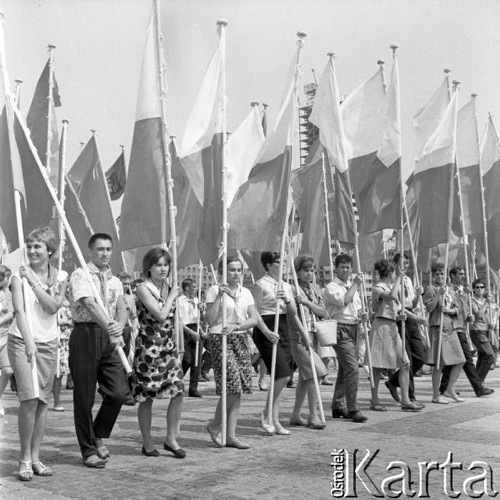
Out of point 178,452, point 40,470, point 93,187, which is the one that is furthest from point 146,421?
point 93,187

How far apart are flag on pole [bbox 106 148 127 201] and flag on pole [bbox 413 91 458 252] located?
7580 millimetres

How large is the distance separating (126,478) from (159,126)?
3731 mm

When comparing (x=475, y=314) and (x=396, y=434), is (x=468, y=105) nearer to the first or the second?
(x=475, y=314)

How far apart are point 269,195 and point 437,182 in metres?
4.34

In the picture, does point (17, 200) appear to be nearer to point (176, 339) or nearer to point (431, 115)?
point (176, 339)

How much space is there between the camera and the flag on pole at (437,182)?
11242 mm

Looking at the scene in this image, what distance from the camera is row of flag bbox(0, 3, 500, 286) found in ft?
24.1

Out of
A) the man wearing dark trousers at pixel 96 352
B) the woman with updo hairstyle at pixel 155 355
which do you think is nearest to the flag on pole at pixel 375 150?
the woman with updo hairstyle at pixel 155 355

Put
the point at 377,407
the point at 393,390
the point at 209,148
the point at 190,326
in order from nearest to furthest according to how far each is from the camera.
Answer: the point at 209,148, the point at 377,407, the point at 393,390, the point at 190,326

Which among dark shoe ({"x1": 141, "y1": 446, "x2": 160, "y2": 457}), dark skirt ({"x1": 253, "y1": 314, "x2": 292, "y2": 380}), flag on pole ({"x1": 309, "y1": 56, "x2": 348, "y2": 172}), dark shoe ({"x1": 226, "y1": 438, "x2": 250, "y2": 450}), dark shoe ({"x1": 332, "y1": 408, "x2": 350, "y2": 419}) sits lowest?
dark shoe ({"x1": 332, "y1": 408, "x2": 350, "y2": 419})

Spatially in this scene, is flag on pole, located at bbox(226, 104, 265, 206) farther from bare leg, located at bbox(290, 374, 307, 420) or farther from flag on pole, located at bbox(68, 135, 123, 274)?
bare leg, located at bbox(290, 374, 307, 420)

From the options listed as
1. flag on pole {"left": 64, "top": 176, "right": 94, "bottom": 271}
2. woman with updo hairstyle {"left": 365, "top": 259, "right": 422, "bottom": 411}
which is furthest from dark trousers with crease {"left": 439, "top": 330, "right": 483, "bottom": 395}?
flag on pole {"left": 64, "top": 176, "right": 94, "bottom": 271}

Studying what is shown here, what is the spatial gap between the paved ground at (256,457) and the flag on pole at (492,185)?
17.9 ft

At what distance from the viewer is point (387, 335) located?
9.52 metres
